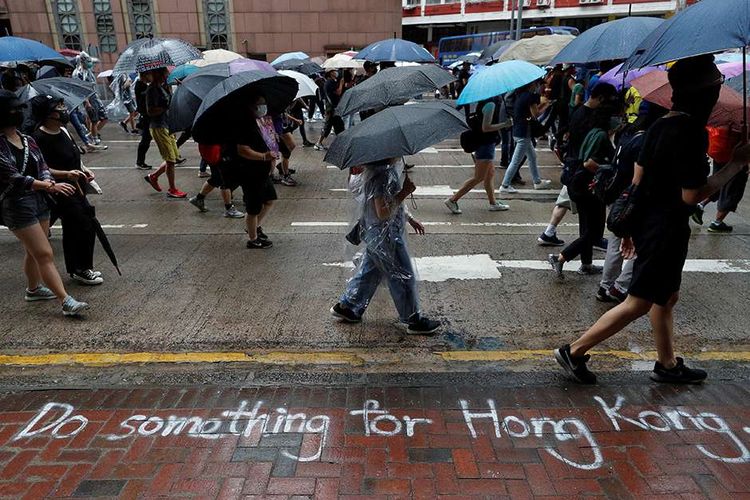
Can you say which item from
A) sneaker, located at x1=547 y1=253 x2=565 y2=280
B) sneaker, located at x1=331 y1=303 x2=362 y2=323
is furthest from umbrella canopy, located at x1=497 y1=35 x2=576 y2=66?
sneaker, located at x1=331 y1=303 x2=362 y2=323

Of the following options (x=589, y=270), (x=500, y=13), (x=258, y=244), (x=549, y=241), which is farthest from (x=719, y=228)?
(x=500, y=13)

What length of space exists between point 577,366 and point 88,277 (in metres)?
4.38

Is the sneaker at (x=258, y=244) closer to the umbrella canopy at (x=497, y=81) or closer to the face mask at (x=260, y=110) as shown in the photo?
the face mask at (x=260, y=110)

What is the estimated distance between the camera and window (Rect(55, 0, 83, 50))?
25.5 m

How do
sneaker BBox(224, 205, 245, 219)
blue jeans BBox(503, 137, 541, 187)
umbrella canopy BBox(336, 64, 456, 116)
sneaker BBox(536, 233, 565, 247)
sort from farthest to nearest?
blue jeans BBox(503, 137, 541, 187) < sneaker BBox(224, 205, 245, 219) < sneaker BBox(536, 233, 565, 247) < umbrella canopy BBox(336, 64, 456, 116)

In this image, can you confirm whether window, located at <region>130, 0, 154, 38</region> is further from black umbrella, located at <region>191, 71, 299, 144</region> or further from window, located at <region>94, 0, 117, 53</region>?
black umbrella, located at <region>191, 71, 299, 144</region>

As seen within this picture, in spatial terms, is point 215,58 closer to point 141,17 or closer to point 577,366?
point 577,366

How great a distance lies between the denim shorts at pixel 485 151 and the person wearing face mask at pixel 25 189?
4.66m

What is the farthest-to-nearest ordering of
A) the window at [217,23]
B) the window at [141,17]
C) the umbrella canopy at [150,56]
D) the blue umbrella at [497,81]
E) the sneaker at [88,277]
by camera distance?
the window at [217,23] → the window at [141,17] → the umbrella canopy at [150,56] → the blue umbrella at [497,81] → the sneaker at [88,277]

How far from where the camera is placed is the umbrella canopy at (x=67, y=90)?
191 inches

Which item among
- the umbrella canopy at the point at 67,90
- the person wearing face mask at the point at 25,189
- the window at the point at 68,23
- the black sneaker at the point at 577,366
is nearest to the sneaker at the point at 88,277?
the person wearing face mask at the point at 25,189

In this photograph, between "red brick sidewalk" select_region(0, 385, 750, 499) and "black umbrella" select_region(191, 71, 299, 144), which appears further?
"black umbrella" select_region(191, 71, 299, 144)

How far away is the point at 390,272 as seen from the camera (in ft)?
13.0

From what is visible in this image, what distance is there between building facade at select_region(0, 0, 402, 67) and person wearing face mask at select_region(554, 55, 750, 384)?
27.0 meters
